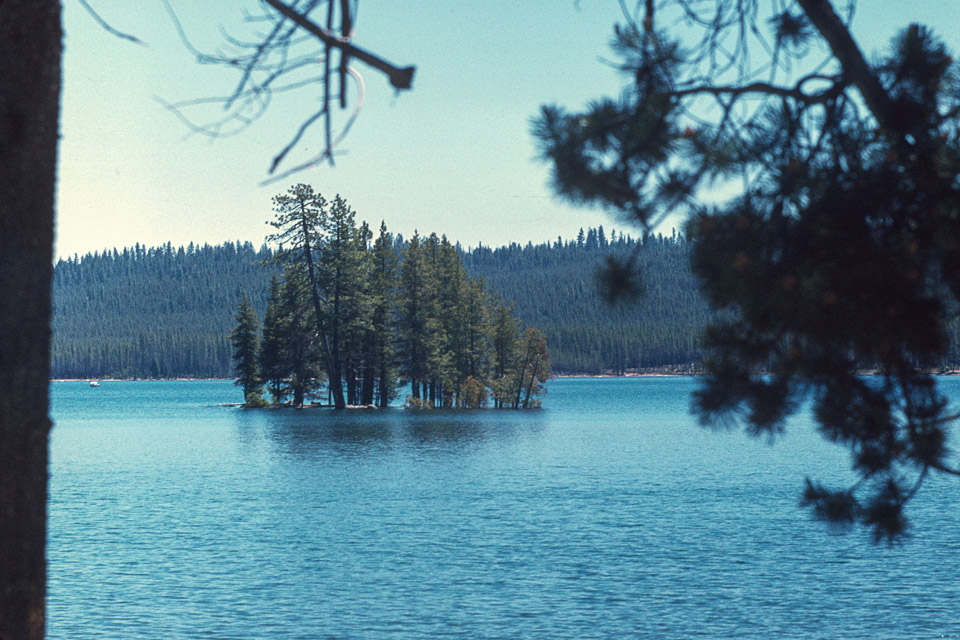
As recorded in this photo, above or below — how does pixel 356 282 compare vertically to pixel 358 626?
above

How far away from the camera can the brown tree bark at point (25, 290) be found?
441 centimetres

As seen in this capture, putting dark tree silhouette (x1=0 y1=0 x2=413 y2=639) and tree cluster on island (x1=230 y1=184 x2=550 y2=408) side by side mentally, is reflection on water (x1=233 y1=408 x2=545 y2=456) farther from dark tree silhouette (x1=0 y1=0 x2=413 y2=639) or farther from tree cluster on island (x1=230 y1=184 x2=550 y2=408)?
dark tree silhouette (x1=0 y1=0 x2=413 y2=639)

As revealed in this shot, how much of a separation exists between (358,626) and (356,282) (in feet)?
165

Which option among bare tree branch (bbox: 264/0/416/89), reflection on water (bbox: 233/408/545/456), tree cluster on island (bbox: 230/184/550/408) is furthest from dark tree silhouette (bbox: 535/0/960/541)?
tree cluster on island (bbox: 230/184/550/408)

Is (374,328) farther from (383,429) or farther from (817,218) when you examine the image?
(817,218)

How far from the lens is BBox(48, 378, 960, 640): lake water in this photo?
15.9 meters

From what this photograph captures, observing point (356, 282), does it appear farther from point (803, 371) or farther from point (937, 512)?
point (803, 371)

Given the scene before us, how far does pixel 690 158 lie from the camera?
4.43 metres

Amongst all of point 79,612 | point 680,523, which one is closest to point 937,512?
point 680,523

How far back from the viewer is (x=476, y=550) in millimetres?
21266

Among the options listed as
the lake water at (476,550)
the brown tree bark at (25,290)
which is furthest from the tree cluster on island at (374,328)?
the brown tree bark at (25,290)

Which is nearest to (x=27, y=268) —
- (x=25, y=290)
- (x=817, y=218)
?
(x=25, y=290)

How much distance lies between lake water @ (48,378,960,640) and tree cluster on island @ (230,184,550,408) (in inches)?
947

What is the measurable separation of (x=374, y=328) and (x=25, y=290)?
2487 inches
